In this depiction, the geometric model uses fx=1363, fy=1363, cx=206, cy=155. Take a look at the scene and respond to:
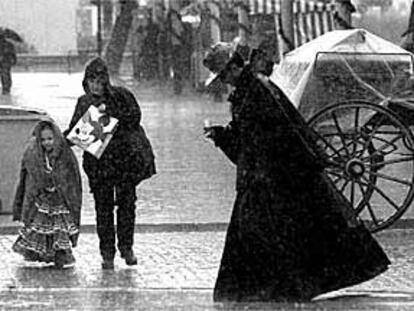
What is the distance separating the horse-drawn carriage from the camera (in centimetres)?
1161

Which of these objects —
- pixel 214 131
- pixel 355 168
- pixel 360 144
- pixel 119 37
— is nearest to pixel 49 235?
pixel 214 131

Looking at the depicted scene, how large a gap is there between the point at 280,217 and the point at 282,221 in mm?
30

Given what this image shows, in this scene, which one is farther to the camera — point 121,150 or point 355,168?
point 355,168

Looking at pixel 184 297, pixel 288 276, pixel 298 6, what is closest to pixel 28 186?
pixel 184 297

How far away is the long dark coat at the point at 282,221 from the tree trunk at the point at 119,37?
116 ft

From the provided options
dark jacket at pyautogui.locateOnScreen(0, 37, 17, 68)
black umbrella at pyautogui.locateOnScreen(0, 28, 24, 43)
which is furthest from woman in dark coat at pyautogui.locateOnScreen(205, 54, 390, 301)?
black umbrella at pyautogui.locateOnScreen(0, 28, 24, 43)

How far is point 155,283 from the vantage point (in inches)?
394

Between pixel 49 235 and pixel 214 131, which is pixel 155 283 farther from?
pixel 214 131

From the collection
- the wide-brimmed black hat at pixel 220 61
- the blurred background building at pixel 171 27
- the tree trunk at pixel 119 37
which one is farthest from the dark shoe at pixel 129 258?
the tree trunk at pixel 119 37

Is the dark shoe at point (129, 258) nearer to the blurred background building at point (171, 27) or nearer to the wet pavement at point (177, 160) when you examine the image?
the wet pavement at point (177, 160)

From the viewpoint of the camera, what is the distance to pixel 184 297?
9.43 meters

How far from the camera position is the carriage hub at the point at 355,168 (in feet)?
37.6

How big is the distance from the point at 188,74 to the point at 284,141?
29.0 metres

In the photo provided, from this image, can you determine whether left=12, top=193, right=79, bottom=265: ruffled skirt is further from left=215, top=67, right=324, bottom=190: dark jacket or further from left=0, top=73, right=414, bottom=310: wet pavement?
left=215, top=67, right=324, bottom=190: dark jacket
